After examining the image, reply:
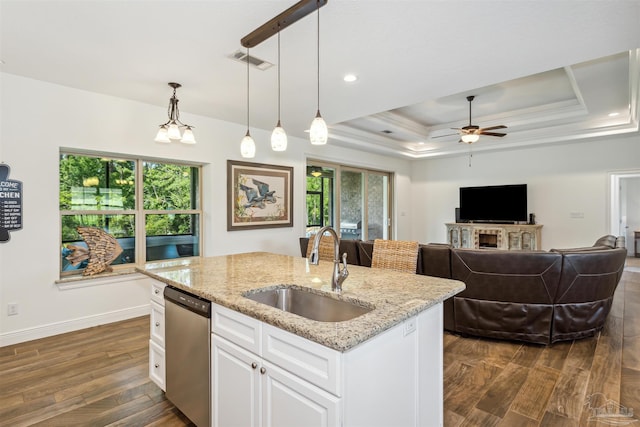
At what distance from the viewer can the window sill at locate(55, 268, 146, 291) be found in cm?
343

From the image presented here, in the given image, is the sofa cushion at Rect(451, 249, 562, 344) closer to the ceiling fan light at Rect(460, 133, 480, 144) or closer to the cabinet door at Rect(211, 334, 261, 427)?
the cabinet door at Rect(211, 334, 261, 427)

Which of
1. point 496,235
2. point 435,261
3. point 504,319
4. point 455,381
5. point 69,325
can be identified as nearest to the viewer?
point 455,381

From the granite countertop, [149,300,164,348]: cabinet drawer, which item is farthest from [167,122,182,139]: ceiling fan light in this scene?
[149,300,164,348]: cabinet drawer

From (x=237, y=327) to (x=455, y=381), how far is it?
1796 millimetres

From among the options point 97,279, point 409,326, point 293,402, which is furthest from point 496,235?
point 97,279

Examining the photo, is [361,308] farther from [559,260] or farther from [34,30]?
[34,30]

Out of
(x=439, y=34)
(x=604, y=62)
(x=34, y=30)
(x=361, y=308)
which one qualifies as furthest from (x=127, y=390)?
(x=604, y=62)

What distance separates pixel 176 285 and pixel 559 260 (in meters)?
3.11

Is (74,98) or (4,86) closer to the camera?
(4,86)

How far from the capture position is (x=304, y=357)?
49.8 inches

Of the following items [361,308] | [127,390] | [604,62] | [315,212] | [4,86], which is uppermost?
[604,62]

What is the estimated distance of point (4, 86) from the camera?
3.04 metres

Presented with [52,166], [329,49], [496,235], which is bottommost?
[496,235]

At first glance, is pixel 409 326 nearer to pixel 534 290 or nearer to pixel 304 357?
pixel 304 357
